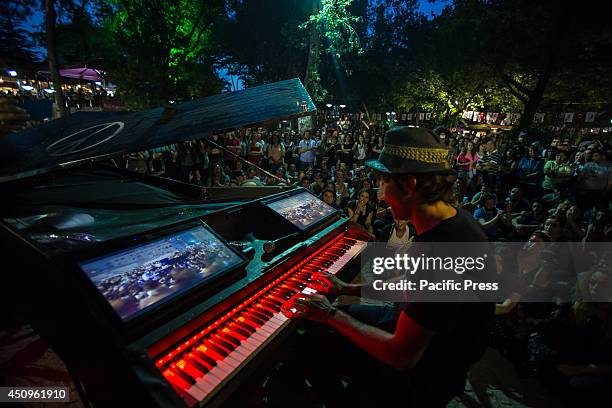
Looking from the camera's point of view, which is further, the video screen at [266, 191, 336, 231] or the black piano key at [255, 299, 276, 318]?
the video screen at [266, 191, 336, 231]

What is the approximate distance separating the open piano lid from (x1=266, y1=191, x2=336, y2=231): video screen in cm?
115

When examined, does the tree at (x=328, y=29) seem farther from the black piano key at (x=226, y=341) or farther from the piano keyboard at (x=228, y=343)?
the black piano key at (x=226, y=341)

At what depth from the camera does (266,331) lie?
221 centimetres

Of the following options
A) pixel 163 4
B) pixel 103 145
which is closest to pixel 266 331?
pixel 103 145

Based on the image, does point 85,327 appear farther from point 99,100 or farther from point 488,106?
point 488,106

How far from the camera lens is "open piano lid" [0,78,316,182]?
2361 millimetres

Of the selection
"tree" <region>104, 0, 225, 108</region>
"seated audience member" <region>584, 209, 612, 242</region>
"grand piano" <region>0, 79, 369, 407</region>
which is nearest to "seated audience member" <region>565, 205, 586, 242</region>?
"seated audience member" <region>584, 209, 612, 242</region>

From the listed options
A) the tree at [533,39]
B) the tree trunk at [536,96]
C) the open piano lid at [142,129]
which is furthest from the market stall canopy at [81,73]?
the tree trunk at [536,96]

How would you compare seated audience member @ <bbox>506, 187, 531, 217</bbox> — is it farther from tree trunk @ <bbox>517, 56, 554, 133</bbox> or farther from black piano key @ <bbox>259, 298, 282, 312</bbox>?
tree trunk @ <bbox>517, 56, 554, 133</bbox>

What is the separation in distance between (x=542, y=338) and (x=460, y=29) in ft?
80.4

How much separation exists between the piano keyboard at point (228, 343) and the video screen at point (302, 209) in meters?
0.72

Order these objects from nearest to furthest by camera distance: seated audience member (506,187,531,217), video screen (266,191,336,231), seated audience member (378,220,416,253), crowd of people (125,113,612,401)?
crowd of people (125,113,612,401) → video screen (266,191,336,231) → seated audience member (378,220,416,253) → seated audience member (506,187,531,217)

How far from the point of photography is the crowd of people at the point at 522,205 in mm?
3338

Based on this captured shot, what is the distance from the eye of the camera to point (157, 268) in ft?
7.04
